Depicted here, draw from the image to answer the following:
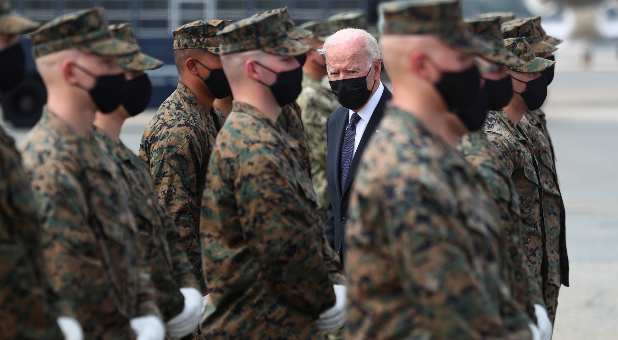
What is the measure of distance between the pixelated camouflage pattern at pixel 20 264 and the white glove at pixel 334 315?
1.23m

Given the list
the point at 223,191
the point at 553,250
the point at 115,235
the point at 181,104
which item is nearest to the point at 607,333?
the point at 553,250

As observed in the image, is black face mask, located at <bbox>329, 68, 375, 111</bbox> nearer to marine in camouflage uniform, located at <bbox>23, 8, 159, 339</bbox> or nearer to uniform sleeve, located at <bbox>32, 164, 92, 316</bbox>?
marine in camouflage uniform, located at <bbox>23, 8, 159, 339</bbox>

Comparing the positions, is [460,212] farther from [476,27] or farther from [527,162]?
[527,162]

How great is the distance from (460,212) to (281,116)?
118 inches

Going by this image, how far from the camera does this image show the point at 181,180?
5480 mm

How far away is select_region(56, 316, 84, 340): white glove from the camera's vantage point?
11.6ft

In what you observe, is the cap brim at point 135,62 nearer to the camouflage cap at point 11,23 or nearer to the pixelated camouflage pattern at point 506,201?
the camouflage cap at point 11,23

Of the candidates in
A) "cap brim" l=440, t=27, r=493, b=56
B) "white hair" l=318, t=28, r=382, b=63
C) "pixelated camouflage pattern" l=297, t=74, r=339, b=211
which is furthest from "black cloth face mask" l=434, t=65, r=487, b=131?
"pixelated camouflage pattern" l=297, t=74, r=339, b=211

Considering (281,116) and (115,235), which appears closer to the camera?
(115,235)

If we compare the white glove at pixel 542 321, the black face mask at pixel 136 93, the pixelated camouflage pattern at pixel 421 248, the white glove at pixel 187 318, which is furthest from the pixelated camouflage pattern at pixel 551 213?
the pixelated camouflage pattern at pixel 421 248

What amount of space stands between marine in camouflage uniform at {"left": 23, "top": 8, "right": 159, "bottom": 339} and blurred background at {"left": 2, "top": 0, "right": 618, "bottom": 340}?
4.57m

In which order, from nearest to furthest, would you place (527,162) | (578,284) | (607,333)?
(527,162), (607,333), (578,284)

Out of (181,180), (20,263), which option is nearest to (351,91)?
(181,180)

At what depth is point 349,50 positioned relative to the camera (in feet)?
19.3
